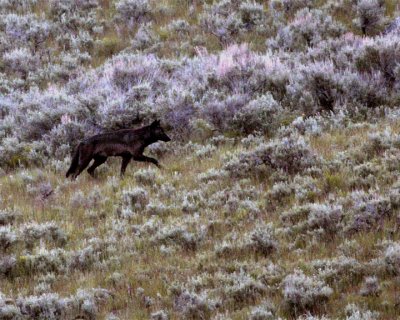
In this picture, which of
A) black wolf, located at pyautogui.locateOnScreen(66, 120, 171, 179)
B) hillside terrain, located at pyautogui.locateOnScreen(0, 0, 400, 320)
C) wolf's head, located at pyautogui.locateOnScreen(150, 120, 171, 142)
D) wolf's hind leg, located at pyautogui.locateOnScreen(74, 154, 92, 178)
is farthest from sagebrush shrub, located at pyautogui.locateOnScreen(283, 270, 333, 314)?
wolf's head, located at pyautogui.locateOnScreen(150, 120, 171, 142)

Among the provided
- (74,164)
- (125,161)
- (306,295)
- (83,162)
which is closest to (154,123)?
(125,161)

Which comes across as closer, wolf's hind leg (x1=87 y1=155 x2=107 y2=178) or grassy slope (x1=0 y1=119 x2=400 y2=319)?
grassy slope (x1=0 y1=119 x2=400 y2=319)

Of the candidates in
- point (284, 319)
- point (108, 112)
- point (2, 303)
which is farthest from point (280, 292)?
point (108, 112)

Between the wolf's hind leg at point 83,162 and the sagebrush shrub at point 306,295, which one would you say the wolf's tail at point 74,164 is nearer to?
the wolf's hind leg at point 83,162

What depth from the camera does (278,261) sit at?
777 cm

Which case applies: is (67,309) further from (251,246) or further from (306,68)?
(306,68)

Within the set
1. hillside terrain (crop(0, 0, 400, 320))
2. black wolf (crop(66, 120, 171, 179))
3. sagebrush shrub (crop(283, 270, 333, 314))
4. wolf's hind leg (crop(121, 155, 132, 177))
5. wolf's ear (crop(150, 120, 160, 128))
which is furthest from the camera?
wolf's ear (crop(150, 120, 160, 128))

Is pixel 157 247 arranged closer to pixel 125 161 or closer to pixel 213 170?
pixel 213 170

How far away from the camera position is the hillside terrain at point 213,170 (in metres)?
7.26

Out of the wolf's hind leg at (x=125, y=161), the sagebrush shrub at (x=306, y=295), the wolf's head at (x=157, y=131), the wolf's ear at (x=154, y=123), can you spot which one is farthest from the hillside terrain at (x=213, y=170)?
the wolf's ear at (x=154, y=123)

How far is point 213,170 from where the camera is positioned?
428 inches

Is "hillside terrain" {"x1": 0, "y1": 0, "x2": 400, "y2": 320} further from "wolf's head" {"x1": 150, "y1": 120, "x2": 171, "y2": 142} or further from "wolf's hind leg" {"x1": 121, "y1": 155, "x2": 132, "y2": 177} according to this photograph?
"wolf's head" {"x1": 150, "y1": 120, "x2": 171, "y2": 142}

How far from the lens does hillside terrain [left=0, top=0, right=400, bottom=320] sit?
7258mm

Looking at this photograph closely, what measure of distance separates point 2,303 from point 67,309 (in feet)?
1.98
